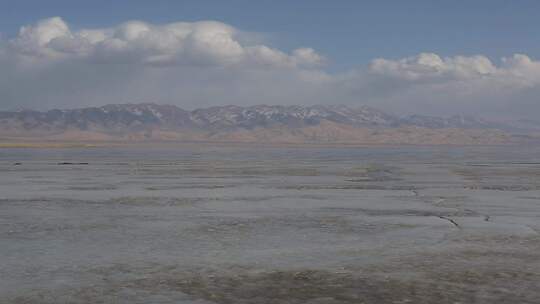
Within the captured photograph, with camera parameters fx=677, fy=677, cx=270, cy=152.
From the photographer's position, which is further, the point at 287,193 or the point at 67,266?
the point at 287,193

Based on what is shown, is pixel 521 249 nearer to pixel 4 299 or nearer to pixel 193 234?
pixel 193 234

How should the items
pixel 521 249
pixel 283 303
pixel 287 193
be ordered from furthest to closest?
1. pixel 287 193
2. pixel 521 249
3. pixel 283 303

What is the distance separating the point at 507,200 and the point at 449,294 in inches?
782

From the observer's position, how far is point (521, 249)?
16.4m

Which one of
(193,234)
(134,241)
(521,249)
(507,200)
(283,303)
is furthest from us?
(507,200)

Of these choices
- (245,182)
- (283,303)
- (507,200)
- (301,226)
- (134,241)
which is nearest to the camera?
(283,303)

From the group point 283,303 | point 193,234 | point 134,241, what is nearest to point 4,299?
point 283,303

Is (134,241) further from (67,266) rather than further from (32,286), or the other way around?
(32,286)

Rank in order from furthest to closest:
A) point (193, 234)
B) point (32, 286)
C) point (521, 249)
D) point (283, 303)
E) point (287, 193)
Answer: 1. point (287, 193)
2. point (193, 234)
3. point (521, 249)
4. point (32, 286)
5. point (283, 303)

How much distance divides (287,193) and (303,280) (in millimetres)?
20684

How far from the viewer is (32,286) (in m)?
12.1

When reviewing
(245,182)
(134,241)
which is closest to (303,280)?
(134,241)

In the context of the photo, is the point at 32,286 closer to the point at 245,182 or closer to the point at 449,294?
the point at 449,294

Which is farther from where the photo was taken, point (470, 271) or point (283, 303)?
point (470, 271)
